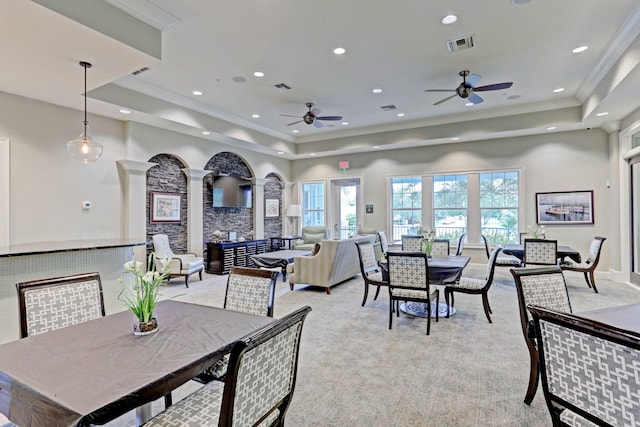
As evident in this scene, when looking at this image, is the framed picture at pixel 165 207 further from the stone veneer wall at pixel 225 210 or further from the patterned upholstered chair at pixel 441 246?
the patterned upholstered chair at pixel 441 246

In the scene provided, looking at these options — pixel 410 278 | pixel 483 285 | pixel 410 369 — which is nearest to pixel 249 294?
pixel 410 369

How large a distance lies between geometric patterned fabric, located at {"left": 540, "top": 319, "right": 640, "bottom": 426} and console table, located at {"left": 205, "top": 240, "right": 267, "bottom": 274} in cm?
665

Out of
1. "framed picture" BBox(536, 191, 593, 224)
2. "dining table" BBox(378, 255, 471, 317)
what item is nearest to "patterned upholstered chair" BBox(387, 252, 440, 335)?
"dining table" BBox(378, 255, 471, 317)

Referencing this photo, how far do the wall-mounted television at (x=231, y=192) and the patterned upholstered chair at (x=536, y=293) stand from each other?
22.4 feet

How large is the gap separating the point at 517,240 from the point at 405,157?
3363mm

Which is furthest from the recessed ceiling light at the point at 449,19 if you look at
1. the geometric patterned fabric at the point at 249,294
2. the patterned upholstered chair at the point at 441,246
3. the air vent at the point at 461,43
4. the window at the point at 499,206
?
the window at the point at 499,206

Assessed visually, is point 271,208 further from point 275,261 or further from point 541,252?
point 541,252

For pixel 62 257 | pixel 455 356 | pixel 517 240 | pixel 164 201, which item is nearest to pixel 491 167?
pixel 517 240

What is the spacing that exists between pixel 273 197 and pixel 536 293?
322 inches

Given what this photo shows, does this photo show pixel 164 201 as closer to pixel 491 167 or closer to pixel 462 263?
pixel 462 263

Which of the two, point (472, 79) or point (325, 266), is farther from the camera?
point (325, 266)

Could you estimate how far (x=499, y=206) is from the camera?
7.86m

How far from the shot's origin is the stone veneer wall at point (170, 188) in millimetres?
6633

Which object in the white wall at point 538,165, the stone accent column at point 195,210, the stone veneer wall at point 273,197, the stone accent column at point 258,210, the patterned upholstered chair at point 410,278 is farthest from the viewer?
the stone veneer wall at point 273,197
